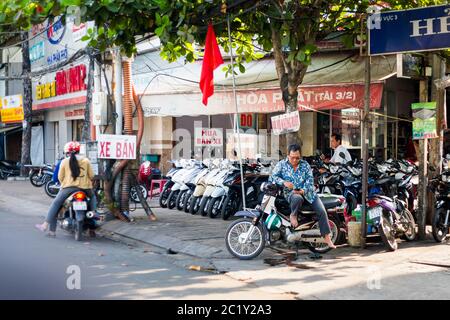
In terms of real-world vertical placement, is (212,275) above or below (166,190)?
below

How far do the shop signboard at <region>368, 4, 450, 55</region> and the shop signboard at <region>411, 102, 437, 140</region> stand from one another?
1.40 metres

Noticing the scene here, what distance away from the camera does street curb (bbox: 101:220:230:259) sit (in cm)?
909

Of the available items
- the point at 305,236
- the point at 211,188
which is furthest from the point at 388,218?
the point at 211,188

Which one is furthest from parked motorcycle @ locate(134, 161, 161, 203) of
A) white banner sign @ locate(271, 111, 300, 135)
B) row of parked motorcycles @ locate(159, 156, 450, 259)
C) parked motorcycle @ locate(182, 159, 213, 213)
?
white banner sign @ locate(271, 111, 300, 135)

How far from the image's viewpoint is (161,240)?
10.3 m

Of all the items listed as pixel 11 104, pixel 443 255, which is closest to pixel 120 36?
pixel 443 255

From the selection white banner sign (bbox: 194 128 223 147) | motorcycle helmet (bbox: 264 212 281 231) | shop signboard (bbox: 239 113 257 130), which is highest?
shop signboard (bbox: 239 113 257 130)

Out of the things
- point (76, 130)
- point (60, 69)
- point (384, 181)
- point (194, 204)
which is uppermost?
point (60, 69)

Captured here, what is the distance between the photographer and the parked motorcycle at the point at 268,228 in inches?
333

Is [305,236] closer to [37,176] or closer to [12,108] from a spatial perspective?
[37,176]

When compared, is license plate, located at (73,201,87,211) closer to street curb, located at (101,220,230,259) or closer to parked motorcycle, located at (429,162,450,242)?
street curb, located at (101,220,230,259)

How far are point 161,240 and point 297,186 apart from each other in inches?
117

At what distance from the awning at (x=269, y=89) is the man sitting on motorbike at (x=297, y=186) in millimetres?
3573
